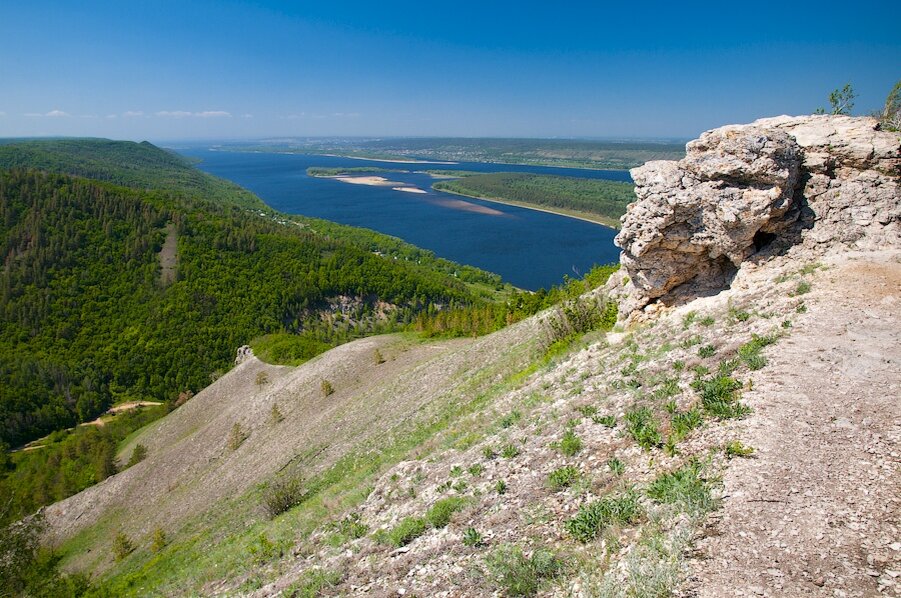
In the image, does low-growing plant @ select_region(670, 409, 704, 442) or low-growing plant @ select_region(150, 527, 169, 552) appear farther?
low-growing plant @ select_region(150, 527, 169, 552)

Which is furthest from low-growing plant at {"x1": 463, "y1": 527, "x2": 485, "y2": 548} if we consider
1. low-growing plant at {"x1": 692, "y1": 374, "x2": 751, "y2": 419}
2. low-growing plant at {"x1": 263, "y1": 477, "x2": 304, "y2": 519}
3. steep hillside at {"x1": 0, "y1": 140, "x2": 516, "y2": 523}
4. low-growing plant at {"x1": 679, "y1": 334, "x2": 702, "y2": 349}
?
steep hillside at {"x1": 0, "y1": 140, "x2": 516, "y2": 523}

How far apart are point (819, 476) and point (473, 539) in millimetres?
5983

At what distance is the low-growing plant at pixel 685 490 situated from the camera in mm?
7242

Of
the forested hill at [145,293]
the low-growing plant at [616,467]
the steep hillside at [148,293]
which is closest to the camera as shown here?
the low-growing plant at [616,467]

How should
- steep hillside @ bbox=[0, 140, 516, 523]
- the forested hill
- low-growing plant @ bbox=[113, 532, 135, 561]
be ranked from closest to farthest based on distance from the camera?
low-growing plant @ bbox=[113, 532, 135, 561]
steep hillside @ bbox=[0, 140, 516, 523]
the forested hill

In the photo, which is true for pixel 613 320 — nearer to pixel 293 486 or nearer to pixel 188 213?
pixel 293 486

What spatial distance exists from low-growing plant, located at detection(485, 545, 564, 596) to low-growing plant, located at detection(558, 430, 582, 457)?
2.93 metres

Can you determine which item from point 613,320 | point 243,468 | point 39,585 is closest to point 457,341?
point 243,468

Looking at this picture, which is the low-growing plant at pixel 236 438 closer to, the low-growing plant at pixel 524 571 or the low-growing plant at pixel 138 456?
the low-growing plant at pixel 138 456

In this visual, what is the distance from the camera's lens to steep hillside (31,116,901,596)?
22.5 ft

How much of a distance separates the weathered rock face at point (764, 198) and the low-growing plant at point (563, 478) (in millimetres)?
10535

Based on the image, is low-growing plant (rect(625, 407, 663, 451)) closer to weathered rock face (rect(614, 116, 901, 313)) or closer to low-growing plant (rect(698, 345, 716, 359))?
low-growing plant (rect(698, 345, 716, 359))

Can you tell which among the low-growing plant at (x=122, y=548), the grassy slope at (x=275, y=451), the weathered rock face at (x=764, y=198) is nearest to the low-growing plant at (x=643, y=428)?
the grassy slope at (x=275, y=451)

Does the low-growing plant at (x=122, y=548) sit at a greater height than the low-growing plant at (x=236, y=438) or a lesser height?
lesser
